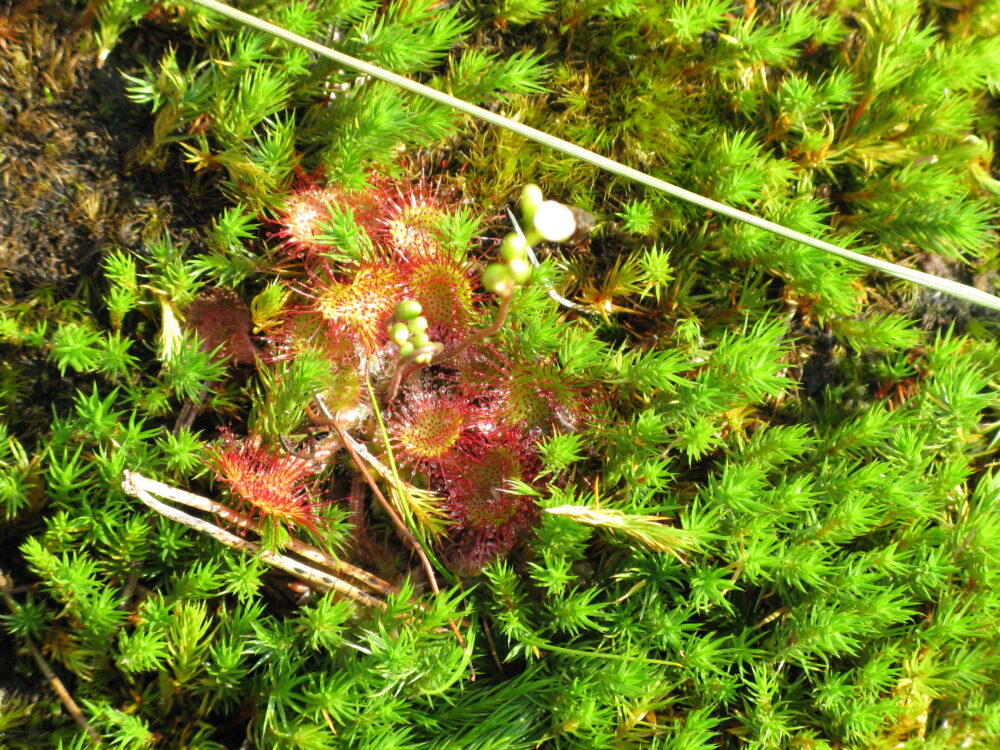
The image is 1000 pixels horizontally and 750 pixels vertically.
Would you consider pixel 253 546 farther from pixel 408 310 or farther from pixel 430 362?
pixel 408 310

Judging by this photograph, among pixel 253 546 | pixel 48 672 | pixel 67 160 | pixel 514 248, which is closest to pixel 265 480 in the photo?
pixel 253 546

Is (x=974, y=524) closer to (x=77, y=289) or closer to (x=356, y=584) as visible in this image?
(x=356, y=584)

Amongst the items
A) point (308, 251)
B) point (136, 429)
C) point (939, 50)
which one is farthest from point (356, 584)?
point (939, 50)

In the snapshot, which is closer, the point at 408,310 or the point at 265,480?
the point at 408,310

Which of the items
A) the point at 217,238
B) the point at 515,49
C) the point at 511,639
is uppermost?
the point at 515,49

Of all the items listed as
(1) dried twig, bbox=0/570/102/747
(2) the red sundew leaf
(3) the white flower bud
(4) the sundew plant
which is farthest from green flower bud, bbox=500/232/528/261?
(1) dried twig, bbox=0/570/102/747

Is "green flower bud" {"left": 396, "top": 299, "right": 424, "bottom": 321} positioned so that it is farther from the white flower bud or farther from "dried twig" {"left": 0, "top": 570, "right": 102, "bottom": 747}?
"dried twig" {"left": 0, "top": 570, "right": 102, "bottom": 747}

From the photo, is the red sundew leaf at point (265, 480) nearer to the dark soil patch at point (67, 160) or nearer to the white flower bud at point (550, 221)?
the dark soil patch at point (67, 160)

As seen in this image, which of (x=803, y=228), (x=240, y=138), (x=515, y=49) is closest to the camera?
(x=240, y=138)
